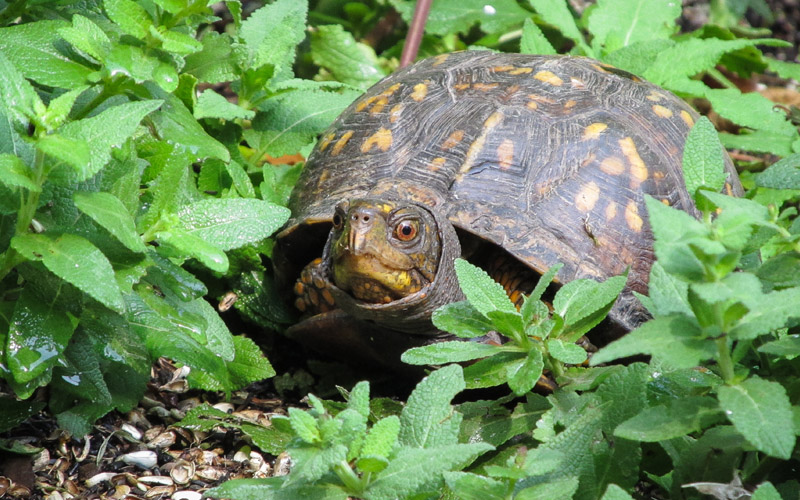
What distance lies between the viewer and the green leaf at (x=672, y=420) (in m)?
1.16

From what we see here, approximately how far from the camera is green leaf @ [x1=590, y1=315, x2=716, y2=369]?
1.08m

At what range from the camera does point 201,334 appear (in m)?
1.52

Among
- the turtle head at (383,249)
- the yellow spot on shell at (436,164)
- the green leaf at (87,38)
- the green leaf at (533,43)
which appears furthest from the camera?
the green leaf at (533,43)

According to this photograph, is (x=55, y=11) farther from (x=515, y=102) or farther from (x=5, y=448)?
(x=515, y=102)

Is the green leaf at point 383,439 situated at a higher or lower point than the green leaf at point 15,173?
lower

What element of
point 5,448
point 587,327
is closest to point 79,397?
point 5,448

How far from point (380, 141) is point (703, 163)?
0.91 m

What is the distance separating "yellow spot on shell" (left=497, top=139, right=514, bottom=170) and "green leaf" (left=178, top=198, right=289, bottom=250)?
2.04 feet

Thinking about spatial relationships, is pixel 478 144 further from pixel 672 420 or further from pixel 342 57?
pixel 342 57

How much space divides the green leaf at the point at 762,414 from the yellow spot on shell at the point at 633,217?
0.79 m

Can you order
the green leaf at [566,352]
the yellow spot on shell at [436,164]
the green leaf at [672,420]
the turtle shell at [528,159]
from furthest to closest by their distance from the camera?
1. the yellow spot on shell at [436,164]
2. the turtle shell at [528,159]
3. the green leaf at [566,352]
4. the green leaf at [672,420]

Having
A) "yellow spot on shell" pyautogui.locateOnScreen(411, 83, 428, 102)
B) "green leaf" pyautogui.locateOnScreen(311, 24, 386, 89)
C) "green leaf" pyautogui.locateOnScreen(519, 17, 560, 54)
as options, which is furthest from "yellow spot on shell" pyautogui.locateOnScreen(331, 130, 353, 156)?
"green leaf" pyautogui.locateOnScreen(311, 24, 386, 89)

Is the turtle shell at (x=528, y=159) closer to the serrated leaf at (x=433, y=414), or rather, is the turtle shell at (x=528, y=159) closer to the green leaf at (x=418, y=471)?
the serrated leaf at (x=433, y=414)

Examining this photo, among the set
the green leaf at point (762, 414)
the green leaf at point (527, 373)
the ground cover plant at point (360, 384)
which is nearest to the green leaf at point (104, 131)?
the ground cover plant at point (360, 384)
